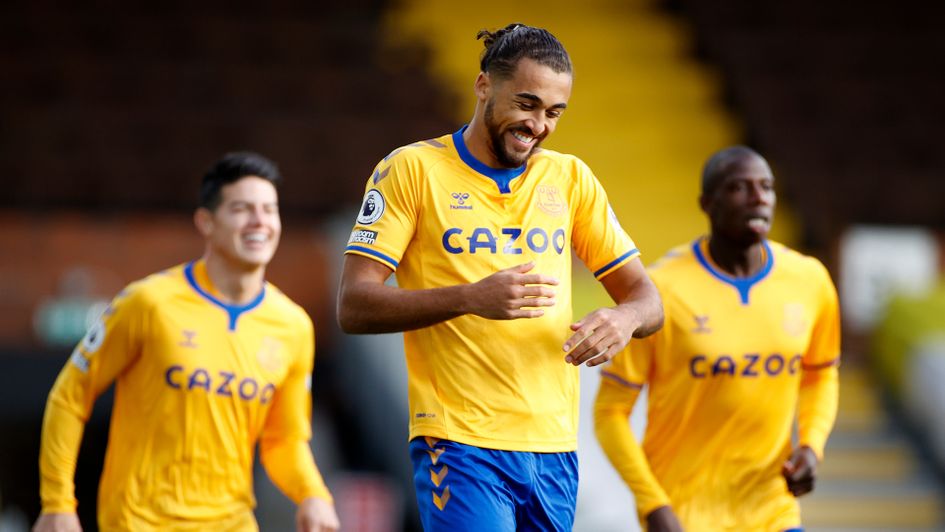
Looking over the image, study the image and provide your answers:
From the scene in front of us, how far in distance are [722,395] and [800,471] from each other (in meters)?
0.42

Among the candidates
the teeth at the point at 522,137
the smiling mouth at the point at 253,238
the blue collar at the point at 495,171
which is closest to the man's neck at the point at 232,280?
the smiling mouth at the point at 253,238

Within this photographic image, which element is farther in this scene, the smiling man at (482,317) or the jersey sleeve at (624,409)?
the jersey sleeve at (624,409)

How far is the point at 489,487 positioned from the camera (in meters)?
4.35

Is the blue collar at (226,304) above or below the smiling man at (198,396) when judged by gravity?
above

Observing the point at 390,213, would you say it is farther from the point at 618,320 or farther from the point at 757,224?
the point at 757,224

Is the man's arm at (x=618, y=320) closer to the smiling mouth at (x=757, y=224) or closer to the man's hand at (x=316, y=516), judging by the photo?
the smiling mouth at (x=757, y=224)

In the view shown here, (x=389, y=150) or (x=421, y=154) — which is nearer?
(x=421, y=154)

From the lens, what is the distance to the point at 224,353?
19.7ft

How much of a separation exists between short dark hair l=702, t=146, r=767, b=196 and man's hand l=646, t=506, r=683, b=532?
136 centimetres

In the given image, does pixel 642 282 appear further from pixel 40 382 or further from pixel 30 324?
pixel 30 324

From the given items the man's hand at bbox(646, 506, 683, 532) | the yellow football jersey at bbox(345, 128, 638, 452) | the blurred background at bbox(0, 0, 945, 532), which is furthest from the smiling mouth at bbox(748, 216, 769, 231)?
the blurred background at bbox(0, 0, 945, 532)

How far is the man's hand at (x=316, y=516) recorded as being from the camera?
19.0 ft

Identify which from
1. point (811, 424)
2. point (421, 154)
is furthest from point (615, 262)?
point (811, 424)

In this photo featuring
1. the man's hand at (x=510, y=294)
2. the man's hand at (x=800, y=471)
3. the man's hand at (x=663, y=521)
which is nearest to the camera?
the man's hand at (x=510, y=294)
